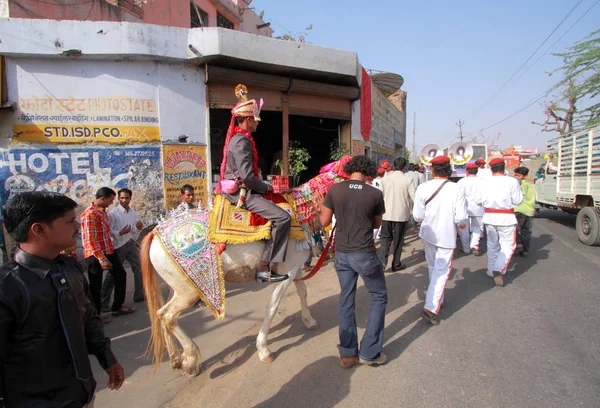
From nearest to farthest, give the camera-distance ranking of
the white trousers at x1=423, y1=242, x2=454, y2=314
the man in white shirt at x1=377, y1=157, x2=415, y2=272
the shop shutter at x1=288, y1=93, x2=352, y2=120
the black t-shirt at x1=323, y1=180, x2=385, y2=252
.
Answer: the black t-shirt at x1=323, y1=180, x2=385, y2=252
the white trousers at x1=423, y1=242, x2=454, y2=314
the man in white shirt at x1=377, y1=157, x2=415, y2=272
the shop shutter at x1=288, y1=93, x2=352, y2=120

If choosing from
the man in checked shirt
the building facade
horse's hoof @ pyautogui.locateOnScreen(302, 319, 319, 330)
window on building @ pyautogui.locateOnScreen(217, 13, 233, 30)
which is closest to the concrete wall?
the building facade

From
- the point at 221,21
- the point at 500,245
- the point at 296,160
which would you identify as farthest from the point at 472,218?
the point at 221,21

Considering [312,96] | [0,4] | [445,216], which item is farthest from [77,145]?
[445,216]

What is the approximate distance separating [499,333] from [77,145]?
7.63 m

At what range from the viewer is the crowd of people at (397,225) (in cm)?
301

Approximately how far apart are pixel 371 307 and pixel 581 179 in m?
8.21

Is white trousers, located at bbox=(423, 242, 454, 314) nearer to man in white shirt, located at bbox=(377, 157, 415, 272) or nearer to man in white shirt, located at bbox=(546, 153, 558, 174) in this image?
man in white shirt, located at bbox=(377, 157, 415, 272)

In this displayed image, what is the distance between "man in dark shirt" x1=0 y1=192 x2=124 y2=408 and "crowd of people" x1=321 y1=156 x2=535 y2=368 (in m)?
2.08

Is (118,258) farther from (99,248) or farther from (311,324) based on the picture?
(311,324)

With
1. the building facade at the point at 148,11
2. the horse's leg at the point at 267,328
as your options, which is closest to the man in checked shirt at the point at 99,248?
the horse's leg at the point at 267,328

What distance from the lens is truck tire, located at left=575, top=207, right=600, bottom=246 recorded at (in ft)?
23.7

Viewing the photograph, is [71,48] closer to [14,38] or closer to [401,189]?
[14,38]

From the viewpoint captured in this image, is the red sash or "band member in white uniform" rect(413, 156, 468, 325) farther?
the red sash

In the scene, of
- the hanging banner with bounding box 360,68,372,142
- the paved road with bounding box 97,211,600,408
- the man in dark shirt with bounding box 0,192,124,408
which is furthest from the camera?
the hanging banner with bounding box 360,68,372,142
